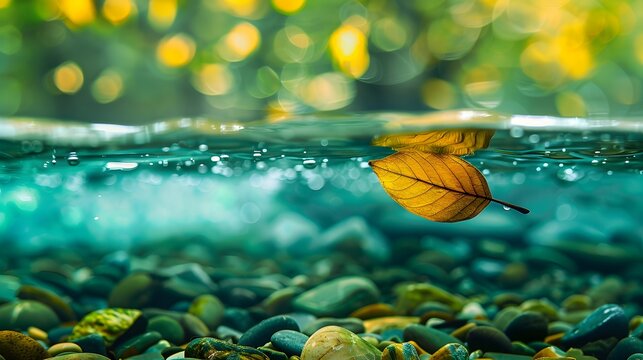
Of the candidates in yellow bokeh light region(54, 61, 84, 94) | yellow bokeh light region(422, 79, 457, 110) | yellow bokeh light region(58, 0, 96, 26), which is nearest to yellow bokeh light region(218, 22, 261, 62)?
yellow bokeh light region(58, 0, 96, 26)

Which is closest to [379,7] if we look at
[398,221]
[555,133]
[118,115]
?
[118,115]

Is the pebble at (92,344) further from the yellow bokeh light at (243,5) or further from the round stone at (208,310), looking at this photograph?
the yellow bokeh light at (243,5)

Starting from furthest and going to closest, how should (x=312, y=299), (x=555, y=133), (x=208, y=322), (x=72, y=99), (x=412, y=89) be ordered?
(x=72, y=99), (x=412, y=89), (x=555, y=133), (x=312, y=299), (x=208, y=322)

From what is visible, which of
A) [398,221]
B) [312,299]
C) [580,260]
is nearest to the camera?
[312,299]

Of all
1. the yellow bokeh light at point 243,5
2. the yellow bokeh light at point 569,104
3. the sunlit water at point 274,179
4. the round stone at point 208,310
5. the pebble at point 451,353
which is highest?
the yellow bokeh light at point 243,5

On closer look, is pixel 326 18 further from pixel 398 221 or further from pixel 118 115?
pixel 398 221

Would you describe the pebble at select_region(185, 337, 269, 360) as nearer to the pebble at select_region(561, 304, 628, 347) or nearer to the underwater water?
the underwater water

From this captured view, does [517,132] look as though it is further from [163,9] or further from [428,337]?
[163,9]

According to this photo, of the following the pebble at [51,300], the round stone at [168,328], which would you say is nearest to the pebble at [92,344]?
the round stone at [168,328]
